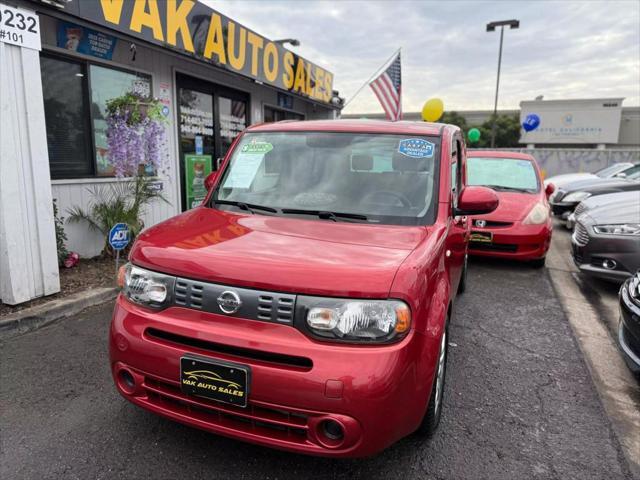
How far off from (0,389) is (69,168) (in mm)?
3354

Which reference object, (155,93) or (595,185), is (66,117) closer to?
(155,93)

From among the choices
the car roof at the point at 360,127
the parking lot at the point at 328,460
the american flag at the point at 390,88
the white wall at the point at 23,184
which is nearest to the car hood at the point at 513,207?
the parking lot at the point at 328,460

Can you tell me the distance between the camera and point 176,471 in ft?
7.32

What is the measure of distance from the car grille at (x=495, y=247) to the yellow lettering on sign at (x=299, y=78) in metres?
5.29

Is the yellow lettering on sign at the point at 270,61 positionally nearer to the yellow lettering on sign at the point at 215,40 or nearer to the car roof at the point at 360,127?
the yellow lettering on sign at the point at 215,40

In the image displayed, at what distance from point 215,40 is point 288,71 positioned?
258cm

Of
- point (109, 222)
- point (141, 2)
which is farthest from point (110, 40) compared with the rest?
point (109, 222)

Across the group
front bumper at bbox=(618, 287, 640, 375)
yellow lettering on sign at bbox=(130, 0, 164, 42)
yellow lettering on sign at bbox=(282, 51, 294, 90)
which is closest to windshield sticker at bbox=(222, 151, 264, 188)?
front bumper at bbox=(618, 287, 640, 375)

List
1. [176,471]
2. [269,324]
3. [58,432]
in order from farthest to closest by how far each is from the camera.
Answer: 1. [58,432]
2. [176,471]
3. [269,324]

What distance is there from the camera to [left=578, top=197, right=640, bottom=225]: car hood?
16.9 ft

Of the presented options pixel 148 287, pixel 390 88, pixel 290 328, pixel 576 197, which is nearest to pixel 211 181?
pixel 148 287

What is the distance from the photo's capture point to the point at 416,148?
3018mm

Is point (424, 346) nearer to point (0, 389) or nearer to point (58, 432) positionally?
point (58, 432)

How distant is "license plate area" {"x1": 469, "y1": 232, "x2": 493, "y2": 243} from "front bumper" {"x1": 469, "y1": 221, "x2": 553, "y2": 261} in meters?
0.04
